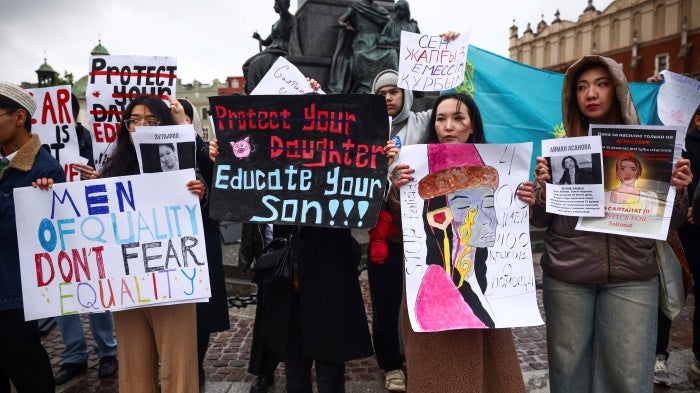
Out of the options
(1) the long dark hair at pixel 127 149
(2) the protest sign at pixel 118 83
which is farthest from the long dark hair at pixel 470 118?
(2) the protest sign at pixel 118 83

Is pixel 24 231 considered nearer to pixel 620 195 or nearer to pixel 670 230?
pixel 620 195

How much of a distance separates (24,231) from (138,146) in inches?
29.6

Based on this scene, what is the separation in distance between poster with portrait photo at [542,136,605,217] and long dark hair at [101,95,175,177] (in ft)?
7.18

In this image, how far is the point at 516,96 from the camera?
19.0 ft

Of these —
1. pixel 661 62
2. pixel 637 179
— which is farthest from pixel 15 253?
pixel 661 62

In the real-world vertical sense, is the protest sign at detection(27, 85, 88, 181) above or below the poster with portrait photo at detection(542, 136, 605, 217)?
above

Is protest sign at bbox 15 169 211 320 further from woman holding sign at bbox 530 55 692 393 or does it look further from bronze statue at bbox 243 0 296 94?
bronze statue at bbox 243 0 296 94

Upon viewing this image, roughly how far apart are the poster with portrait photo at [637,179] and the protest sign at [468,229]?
1.22ft

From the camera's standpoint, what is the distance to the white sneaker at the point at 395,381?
326 centimetres

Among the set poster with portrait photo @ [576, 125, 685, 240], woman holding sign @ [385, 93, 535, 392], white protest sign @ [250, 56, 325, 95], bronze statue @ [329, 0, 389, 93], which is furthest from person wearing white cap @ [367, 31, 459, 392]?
bronze statue @ [329, 0, 389, 93]

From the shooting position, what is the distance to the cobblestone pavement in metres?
3.40

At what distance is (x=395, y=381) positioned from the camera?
10.8 feet

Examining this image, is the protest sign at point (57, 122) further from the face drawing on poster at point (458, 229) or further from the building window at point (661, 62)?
the building window at point (661, 62)

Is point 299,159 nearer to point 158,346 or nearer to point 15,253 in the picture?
point 158,346
